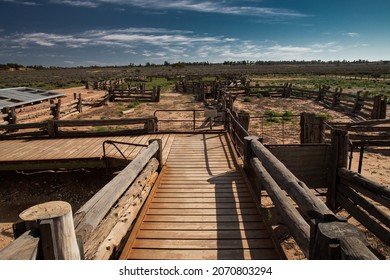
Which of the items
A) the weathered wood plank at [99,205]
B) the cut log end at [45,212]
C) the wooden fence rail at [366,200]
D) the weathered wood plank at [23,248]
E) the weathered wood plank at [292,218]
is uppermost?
the cut log end at [45,212]

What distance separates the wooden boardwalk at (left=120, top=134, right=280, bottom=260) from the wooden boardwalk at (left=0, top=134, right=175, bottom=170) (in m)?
2.13

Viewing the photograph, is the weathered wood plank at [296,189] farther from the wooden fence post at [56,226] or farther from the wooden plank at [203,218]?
the wooden fence post at [56,226]

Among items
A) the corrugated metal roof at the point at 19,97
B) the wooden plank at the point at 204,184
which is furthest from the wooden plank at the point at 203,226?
the corrugated metal roof at the point at 19,97

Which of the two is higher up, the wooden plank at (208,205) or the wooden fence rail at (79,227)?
the wooden fence rail at (79,227)

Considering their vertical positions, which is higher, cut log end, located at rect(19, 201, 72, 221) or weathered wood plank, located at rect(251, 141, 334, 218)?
cut log end, located at rect(19, 201, 72, 221)

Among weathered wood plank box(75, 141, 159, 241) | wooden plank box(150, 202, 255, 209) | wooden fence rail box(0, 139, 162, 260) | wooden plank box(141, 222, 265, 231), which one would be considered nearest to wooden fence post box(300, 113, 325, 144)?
wooden plank box(150, 202, 255, 209)

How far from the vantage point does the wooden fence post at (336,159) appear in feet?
20.6

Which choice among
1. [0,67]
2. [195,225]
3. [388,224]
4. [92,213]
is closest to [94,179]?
[195,225]

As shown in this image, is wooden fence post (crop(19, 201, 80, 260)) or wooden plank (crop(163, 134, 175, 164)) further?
wooden plank (crop(163, 134, 175, 164))

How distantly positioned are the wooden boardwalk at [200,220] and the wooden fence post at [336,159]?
207 centimetres

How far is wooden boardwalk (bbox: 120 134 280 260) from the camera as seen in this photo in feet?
12.6

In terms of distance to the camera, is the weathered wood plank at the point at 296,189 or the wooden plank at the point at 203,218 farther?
the wooden plank at the point at 203,218

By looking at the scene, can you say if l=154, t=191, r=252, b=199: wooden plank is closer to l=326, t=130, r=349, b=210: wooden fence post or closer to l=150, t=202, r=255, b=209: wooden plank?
l=150, t=202, r=255, b=209: wooden plank
